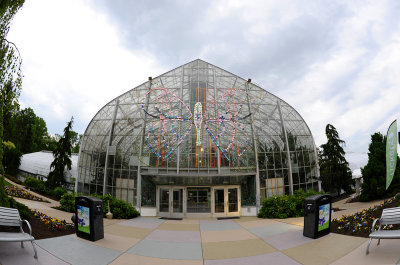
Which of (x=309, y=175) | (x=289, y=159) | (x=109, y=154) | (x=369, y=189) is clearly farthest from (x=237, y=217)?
(x=109, y=154)

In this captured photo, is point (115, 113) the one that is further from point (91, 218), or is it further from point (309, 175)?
point (309, 175)

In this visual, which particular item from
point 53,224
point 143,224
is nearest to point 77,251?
point 53,224

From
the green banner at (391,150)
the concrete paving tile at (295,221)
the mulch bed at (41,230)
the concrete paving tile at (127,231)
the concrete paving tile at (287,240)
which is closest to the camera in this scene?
the green banner at (391,150)

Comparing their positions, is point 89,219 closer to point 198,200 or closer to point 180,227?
point 180,227

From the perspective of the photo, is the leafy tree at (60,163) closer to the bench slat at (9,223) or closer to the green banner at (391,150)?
the bench slat at (9,223)

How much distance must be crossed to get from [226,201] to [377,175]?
9.28 meters

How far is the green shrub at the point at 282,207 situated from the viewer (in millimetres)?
11469

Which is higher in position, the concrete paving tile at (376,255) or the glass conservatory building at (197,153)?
the glass conservatory building at (197,153)

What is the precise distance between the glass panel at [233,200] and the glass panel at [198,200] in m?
1.42

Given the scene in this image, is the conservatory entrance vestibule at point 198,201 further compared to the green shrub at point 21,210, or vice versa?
the conservatory entrance vestibule at point 198,201

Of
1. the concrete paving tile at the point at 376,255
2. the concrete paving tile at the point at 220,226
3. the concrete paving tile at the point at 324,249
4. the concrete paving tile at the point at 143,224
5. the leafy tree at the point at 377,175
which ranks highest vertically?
the leafy tree at the point at 377,175

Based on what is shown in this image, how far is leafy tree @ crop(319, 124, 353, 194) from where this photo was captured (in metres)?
15.4

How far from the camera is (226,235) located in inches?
338

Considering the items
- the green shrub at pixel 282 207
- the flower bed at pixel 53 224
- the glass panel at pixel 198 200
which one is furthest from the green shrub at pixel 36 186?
the green shrub at pixel 282 207
